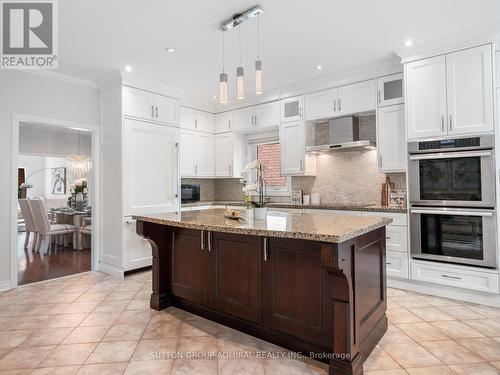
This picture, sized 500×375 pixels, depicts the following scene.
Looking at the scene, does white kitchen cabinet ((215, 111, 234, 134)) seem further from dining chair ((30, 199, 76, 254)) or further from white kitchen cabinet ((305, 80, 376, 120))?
dining chair ((30, 199, 76, 254))

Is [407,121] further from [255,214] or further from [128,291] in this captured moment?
[128,291]

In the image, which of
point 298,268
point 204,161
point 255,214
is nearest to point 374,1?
point 255,214

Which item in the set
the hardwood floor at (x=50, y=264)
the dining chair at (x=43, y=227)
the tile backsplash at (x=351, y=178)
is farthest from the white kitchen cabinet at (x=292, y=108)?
the dining chair at (x=43, y=227)

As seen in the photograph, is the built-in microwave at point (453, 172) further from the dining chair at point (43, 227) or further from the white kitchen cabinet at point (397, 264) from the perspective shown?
the dining chair at point (43, 227)

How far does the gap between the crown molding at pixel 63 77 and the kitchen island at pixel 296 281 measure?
261 cm

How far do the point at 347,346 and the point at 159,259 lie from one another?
1.88 meters

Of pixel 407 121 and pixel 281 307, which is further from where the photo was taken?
pixel 407 121

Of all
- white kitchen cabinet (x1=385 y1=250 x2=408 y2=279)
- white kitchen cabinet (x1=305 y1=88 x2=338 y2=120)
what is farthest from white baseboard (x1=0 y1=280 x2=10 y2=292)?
white kitchen cabinet (x1=385 y1=250 x2=408 y2=279)

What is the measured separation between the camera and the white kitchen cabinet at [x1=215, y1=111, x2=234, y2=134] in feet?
17.9

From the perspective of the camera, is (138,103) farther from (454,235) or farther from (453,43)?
(454,235)

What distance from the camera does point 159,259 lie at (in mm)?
2955

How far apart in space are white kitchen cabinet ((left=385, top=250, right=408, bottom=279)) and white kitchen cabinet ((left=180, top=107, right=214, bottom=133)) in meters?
3.56

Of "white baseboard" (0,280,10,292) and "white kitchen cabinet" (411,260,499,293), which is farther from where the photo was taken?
"white baseboard" (0,280,10,292)

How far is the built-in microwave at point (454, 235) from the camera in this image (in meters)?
2.94
